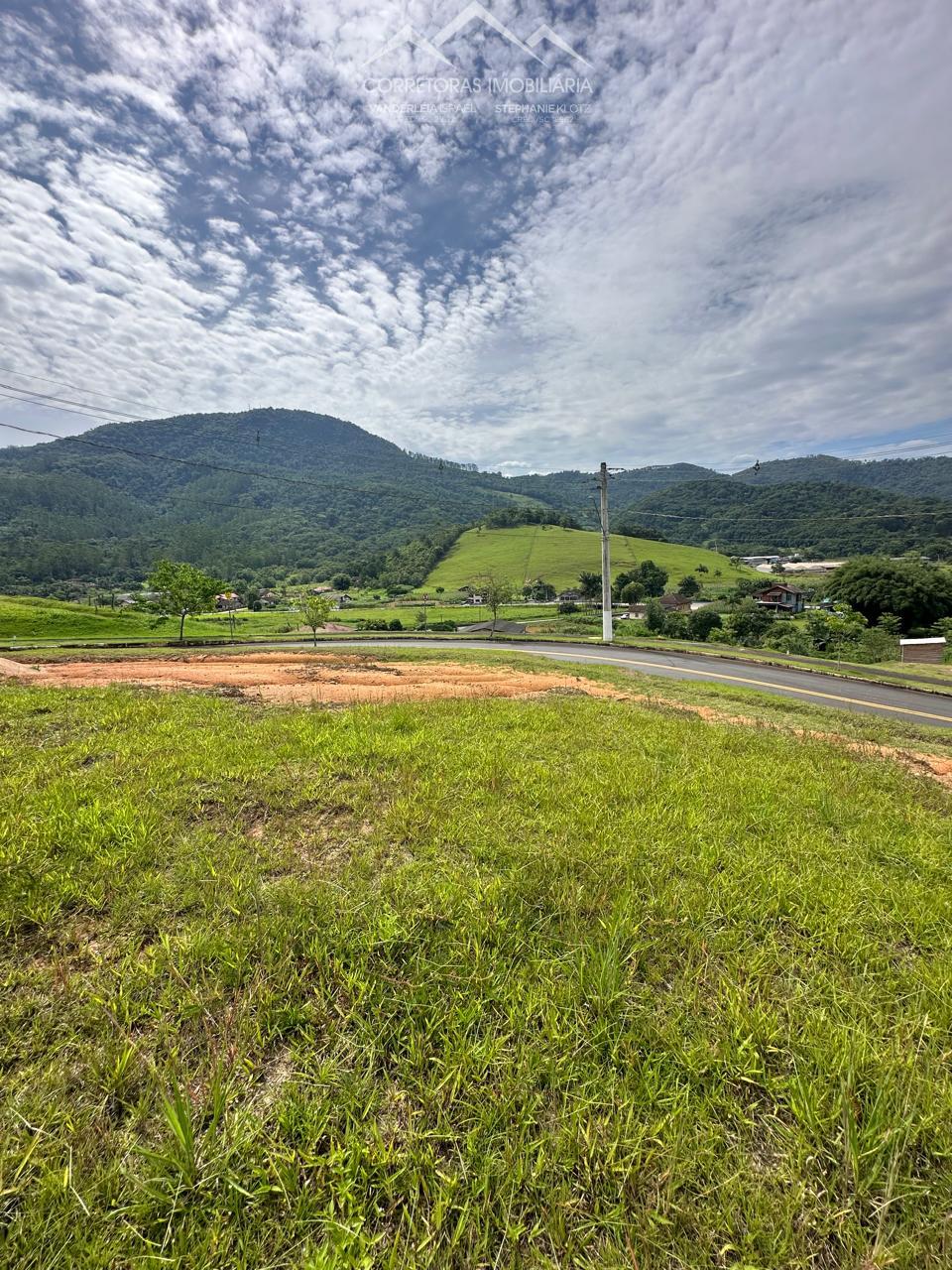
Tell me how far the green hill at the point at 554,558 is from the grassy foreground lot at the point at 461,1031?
8218 cm

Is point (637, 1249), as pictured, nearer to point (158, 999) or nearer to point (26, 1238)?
point (26, 1238)

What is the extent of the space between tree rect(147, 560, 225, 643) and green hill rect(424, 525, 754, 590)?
5517 cm

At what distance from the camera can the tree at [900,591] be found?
164 ft

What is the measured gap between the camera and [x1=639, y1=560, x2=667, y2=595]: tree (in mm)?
78375

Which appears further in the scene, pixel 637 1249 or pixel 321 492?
pixel 321 492

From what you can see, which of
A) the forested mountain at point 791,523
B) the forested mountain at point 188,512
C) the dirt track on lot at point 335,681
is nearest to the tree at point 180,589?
the dirt track on lot at point 335,681

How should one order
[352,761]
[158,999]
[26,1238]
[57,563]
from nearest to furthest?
[26,1238] → [158,999] → [352,761] → [57,563]

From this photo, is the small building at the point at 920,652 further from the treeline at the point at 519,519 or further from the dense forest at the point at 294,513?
the treeline at the point at 519,519

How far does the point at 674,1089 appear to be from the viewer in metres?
2.00

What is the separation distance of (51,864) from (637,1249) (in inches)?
147

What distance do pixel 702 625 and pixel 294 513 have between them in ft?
489

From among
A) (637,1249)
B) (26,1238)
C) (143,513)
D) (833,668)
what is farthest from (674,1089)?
(143,513)

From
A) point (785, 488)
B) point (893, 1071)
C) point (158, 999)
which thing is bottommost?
point (893, 1071)

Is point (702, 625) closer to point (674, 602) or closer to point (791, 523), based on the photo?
point (674, 602)
